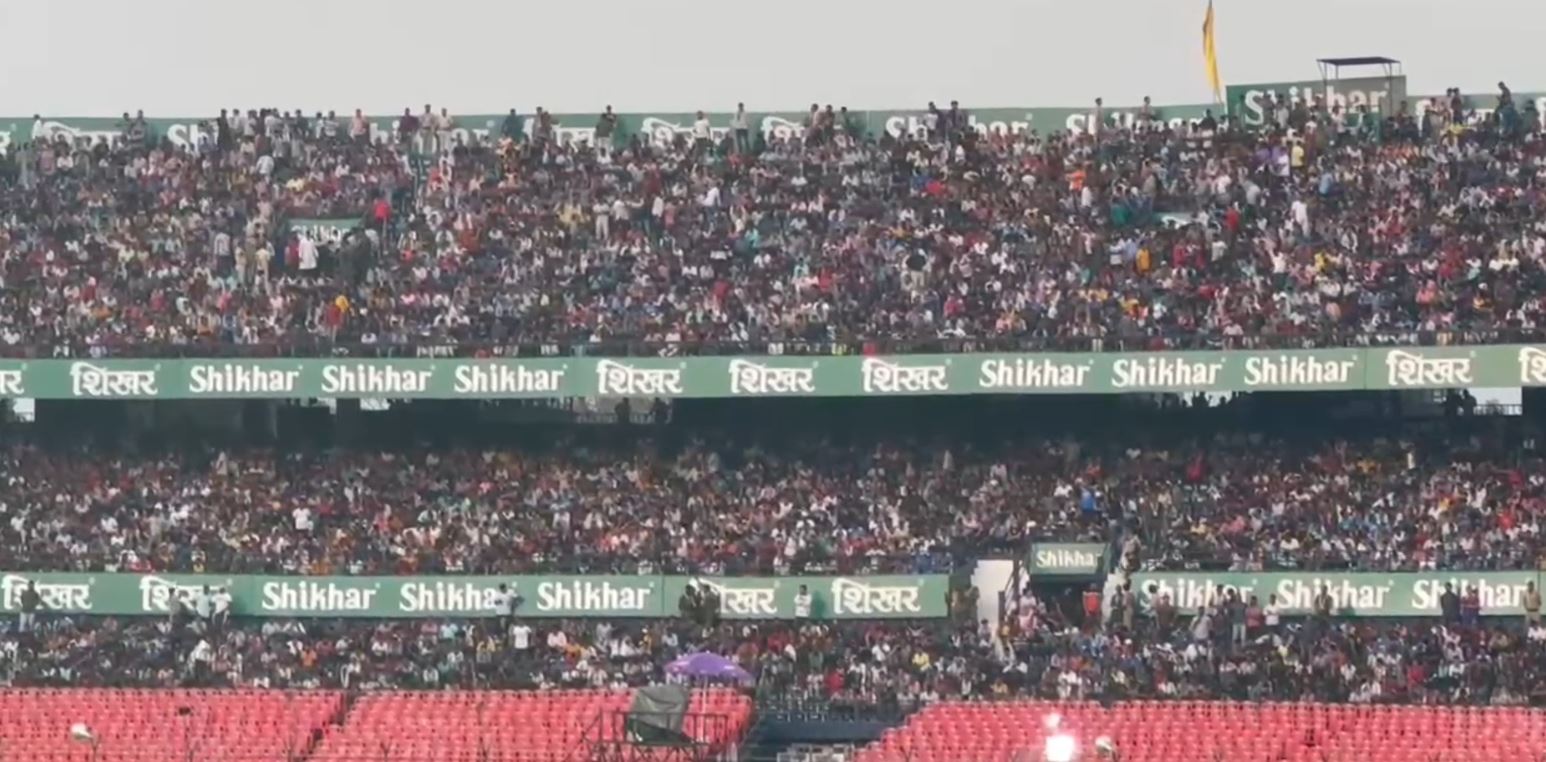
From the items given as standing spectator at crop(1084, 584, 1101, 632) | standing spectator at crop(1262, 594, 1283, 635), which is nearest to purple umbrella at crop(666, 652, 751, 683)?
standing spectator at crop(1084, 584, 1101, 632)

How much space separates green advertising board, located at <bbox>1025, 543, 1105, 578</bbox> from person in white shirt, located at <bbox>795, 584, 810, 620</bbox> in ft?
9.96

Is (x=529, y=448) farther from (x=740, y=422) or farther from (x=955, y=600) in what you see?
(x=955, y=600)

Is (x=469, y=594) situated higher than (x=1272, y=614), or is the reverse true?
(x=469, y=594)

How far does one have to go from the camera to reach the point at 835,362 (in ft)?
164

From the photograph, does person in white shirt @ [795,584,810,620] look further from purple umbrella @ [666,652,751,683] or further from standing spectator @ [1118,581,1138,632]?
standing spectator @ [1118,581,1138,632]

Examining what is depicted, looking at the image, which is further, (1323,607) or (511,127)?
(511,127)

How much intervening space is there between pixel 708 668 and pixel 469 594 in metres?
5.60

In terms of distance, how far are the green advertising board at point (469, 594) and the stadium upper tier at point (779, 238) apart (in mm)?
3719

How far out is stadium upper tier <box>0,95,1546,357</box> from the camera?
49969 mm

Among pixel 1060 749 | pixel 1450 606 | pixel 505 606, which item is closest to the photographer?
pixel 1060 749

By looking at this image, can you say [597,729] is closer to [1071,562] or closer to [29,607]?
[1071,562]

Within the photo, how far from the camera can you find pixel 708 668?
146 ft

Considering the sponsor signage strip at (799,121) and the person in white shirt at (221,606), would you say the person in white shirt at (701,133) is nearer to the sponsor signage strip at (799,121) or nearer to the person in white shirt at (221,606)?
the sponsor signage strip at (799,121)

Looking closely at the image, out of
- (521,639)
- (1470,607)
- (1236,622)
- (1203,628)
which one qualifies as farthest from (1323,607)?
(521,639)
